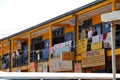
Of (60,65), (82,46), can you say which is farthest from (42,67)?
(82,46)

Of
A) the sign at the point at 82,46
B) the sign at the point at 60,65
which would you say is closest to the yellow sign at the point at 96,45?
the sign at the point at 82,46

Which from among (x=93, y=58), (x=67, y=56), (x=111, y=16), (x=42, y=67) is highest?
(x=111, y=16)

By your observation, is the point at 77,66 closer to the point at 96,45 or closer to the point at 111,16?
the point at 96,45

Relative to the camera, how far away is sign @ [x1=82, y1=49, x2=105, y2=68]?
20.1 m

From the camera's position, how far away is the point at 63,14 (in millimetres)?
24422

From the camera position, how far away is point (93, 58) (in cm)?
2105

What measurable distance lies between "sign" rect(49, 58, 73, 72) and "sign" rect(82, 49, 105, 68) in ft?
4.99

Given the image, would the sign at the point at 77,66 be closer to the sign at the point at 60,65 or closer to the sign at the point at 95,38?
the sign at the point at 60,65

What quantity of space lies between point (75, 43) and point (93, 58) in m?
2.79

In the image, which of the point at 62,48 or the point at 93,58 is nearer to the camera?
the point at 93,58

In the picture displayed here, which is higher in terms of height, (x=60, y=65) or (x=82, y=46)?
(x=82, y=46)

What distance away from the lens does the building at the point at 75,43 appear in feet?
67.4

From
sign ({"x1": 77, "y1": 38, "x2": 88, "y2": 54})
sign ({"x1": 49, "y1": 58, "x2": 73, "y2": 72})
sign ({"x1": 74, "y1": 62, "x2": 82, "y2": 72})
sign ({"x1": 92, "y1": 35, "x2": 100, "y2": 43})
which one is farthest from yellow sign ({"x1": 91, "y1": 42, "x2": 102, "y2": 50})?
sign ({"x1": 49, "y1": 58, "x2": 73, "y2": 72})

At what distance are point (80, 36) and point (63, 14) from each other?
6.29 ft
